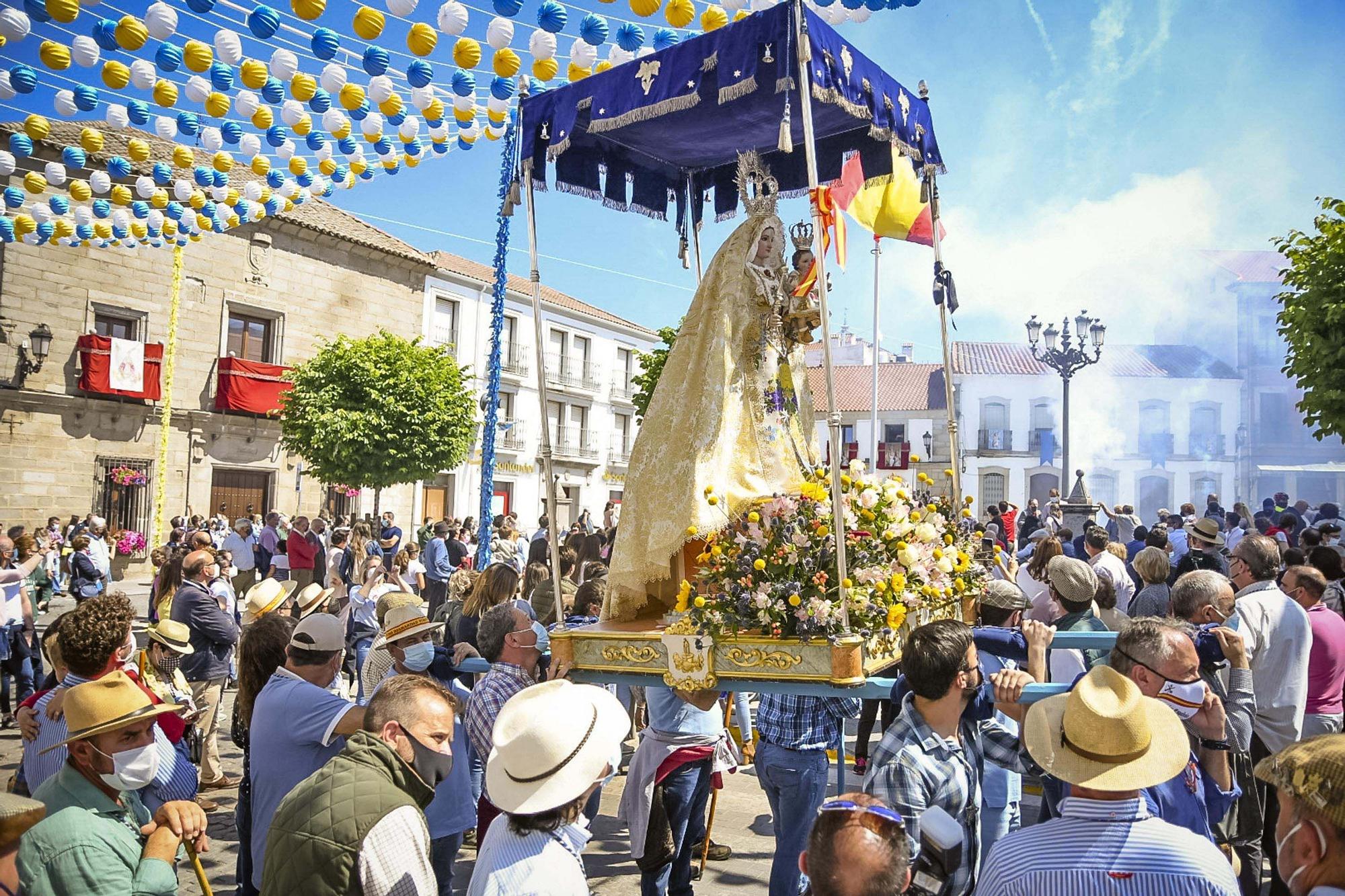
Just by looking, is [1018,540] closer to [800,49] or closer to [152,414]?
[800,49]

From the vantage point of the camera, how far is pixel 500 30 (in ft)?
18.7

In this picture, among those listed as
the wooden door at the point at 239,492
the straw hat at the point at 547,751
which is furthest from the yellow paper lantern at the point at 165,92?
the wooden door at the point at 239,492

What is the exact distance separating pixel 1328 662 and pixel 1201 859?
134 inches

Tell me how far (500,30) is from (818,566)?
12.5 feet

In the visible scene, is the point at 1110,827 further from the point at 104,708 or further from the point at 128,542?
the point at 128,542

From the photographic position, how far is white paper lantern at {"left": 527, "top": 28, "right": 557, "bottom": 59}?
580 centimetres

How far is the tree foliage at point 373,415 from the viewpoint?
23.1 m

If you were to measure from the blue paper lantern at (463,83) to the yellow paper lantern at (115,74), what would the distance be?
88.1 inches

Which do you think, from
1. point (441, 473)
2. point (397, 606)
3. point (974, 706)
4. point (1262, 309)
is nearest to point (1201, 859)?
point (974, 706)

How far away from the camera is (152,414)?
24.3 metres

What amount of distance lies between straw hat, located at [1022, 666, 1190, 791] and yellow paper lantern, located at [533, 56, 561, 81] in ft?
16.2

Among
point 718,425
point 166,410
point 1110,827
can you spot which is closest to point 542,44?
point 718,425

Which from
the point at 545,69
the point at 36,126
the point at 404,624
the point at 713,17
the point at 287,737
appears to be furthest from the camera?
the point at 36,126

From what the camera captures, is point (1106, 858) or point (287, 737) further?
point (287, 737)
